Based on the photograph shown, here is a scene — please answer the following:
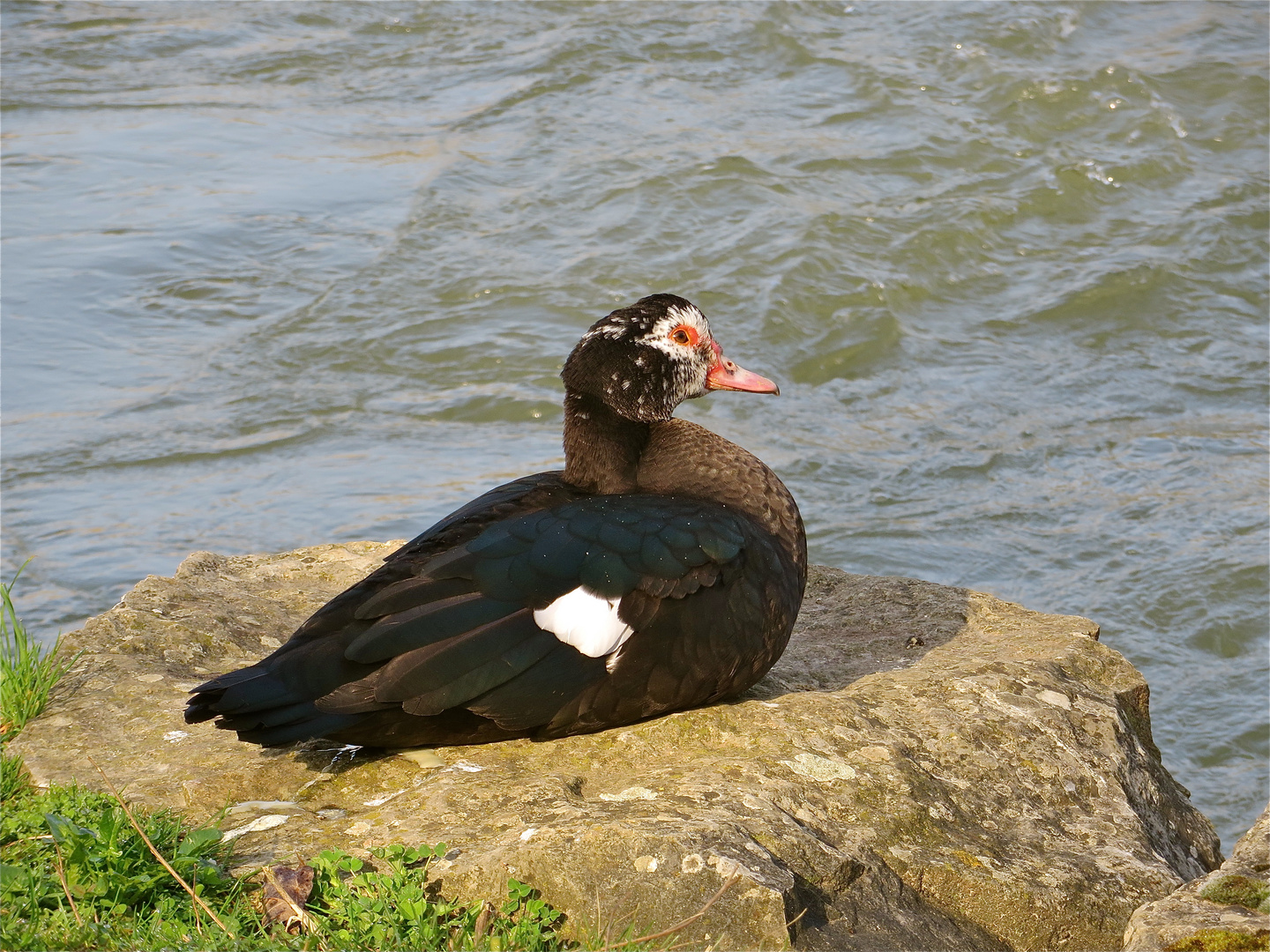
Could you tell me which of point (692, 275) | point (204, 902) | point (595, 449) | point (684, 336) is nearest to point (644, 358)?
point (684, 336)

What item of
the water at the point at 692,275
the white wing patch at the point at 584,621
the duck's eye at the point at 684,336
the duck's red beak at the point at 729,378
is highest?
the duck's eye at the point at 684,336

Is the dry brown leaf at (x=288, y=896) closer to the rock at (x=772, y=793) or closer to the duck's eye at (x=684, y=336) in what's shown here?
the rock at (x=772, y=793)

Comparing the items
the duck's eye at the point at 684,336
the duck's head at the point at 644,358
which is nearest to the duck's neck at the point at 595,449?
the duck's head at the point at 644,358

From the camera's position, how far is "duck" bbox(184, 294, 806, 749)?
11.6 ft

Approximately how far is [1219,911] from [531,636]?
5.70ft

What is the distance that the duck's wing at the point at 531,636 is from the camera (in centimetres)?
353

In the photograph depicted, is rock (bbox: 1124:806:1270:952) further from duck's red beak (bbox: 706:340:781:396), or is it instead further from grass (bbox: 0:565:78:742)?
grass (bbox: 0:565:78:742)

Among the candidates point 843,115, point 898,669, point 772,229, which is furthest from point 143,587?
point 843,115

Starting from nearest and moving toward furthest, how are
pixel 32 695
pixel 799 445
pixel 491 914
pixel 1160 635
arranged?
pixel 491 914 < pixel 32 695 < pixel 1160 635 < pixel 799 445

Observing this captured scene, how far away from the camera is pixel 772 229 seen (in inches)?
433

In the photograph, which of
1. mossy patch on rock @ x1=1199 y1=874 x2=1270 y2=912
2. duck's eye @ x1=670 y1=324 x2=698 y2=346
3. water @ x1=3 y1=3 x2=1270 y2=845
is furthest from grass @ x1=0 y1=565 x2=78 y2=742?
water @ x1=3 y1=3 x2=1270 y2=845

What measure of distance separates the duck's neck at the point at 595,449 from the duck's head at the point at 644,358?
0.05 meters

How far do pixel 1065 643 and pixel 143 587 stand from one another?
3134 mm

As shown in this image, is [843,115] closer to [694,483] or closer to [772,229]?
[772,229]
